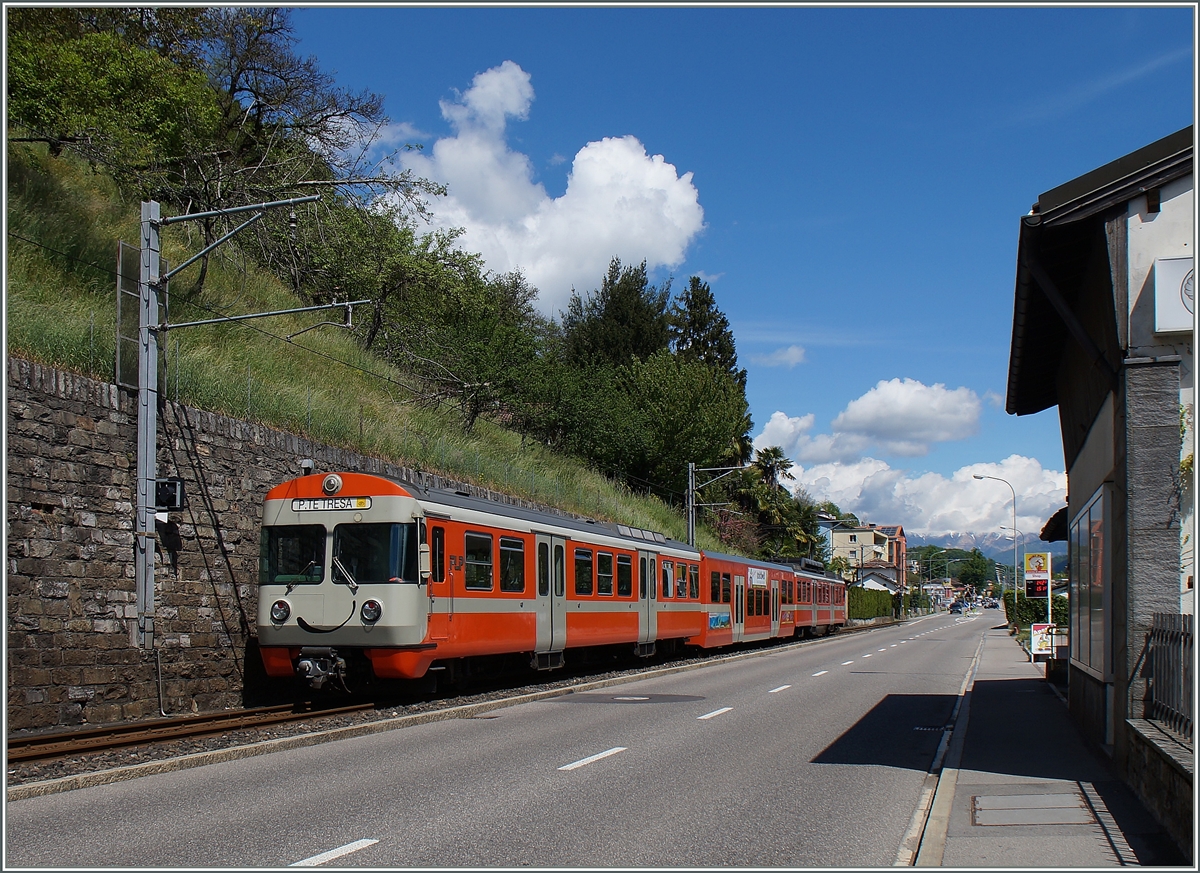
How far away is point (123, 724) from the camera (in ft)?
44.1

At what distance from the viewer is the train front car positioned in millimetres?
15031

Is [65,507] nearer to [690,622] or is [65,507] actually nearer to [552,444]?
[690,622]

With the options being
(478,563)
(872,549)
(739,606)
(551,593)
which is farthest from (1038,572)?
(872,549)

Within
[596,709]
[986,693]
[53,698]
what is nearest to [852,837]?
[596,709]

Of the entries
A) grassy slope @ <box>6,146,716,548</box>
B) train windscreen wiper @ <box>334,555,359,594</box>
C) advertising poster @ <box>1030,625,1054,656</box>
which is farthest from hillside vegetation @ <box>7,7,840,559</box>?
advertising poster @ <box>1030,625,1054,656</box>

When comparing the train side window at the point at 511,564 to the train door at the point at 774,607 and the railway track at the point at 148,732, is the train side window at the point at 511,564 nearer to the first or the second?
the railway track at the point at 148,732

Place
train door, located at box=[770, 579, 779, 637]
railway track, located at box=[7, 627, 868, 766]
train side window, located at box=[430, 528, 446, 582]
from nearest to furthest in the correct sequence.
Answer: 1. railway track, located at box=[7, 627, 868, 766]
2. train side window, located at box=[430, 528, 446, 582]
3. train door, located at box=[770, 579, 779, 637]

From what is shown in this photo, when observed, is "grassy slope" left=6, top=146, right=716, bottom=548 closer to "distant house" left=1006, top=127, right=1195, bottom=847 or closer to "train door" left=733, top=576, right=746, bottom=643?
"train door" left=733, top=576, right=746, bottom=643

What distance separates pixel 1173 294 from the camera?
9102 millimetres

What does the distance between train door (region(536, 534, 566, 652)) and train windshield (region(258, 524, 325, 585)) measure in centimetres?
454

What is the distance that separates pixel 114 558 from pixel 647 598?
513 inches

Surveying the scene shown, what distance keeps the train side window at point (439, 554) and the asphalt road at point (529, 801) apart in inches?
89.4

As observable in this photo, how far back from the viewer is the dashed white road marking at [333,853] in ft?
21.5

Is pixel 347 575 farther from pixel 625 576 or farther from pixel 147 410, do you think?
pixel 625 576
